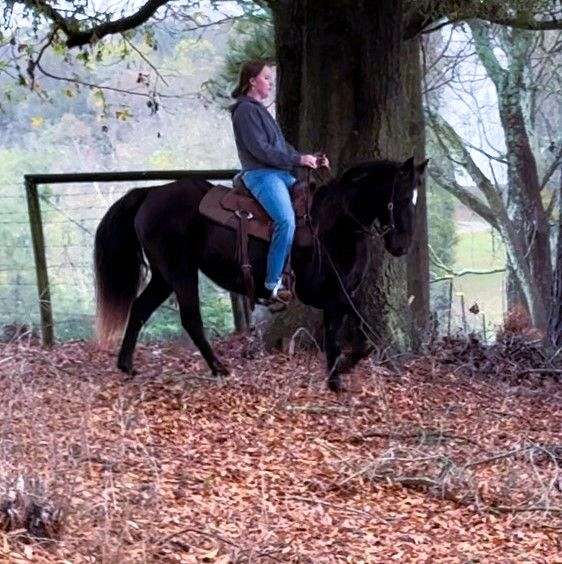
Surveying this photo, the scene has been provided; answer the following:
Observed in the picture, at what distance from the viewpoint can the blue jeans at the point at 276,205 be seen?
8.12m

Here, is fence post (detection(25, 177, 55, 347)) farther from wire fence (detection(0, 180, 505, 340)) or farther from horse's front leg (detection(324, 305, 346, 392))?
horse's front leg (detection(324, 305, 346, 392))

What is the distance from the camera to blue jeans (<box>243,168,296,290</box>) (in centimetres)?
812

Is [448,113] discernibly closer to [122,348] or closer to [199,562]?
[122,348]

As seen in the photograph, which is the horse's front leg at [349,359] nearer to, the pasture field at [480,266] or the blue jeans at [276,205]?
the blue jeans at [276,205]

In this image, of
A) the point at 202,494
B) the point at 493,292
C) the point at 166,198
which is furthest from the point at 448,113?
the point at 202,494

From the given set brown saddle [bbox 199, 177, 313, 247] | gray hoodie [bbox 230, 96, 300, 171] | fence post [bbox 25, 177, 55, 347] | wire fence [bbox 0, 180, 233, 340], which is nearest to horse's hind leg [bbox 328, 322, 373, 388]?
brown saddle [bbox 199, 177, 313, 247]

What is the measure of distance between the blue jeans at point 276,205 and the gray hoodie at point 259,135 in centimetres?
12

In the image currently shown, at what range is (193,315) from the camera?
28.3ft

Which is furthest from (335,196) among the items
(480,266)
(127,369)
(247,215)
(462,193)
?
(480,266)

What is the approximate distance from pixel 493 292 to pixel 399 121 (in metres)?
19.5

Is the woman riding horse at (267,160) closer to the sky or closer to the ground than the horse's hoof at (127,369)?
closer to the sky

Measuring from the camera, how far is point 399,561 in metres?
5.27

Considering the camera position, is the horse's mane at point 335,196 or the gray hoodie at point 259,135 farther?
the horse's mane at point 335,196

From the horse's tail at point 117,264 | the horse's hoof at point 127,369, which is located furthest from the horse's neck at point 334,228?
the horse's hoof at point 127,369
